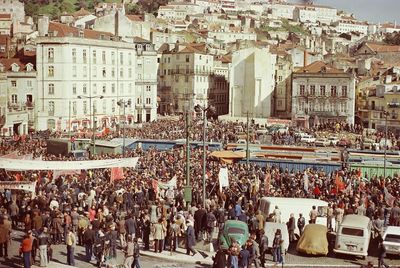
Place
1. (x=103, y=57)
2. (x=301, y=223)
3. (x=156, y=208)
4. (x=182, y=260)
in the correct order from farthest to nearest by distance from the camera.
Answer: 1. (x=103, y=57)
2. (x=301, y=223)
3. (x=156, y=208)
4. (x=182, y=260)

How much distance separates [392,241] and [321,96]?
56460 millimetres

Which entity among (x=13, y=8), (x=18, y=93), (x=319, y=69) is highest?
(x=13, y=8)

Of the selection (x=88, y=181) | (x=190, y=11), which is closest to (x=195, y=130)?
(x=88, y=181)

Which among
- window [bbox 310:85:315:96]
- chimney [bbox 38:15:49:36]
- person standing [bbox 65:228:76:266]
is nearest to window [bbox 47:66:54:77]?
chimney [bbox 38:15:49:36]

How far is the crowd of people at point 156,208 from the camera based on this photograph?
742 inches

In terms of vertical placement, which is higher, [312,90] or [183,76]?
[183,76]

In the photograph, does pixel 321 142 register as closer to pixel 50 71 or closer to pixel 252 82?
A: pixel 252 82

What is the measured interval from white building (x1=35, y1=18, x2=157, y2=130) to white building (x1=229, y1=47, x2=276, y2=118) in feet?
49.4

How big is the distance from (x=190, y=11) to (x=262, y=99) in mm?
104761

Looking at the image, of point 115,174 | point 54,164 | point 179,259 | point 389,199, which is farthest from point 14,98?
point 179,259

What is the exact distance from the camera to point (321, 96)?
249 feet

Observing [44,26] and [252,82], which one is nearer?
[44,26]

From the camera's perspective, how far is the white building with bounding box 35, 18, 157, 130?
65750 millimetres

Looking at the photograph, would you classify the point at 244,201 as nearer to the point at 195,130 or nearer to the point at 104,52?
the point at 195,130
